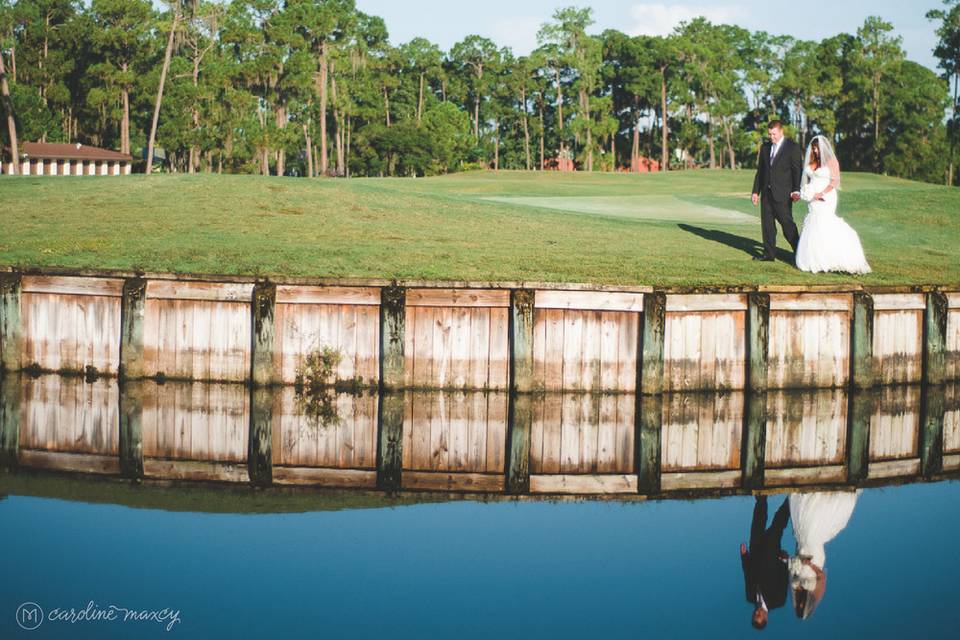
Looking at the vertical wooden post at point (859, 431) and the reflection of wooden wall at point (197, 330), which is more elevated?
the reflection of wooden wall at point (197, 330)

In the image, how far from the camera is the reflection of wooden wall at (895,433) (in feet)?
50.8

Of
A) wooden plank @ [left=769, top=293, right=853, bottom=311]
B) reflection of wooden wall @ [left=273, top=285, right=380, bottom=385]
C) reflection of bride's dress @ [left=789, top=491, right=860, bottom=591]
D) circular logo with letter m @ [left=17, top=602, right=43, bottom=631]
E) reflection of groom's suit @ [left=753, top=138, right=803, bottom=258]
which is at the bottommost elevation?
reflection of bride's dress @ [left=789, top=491, right=860, bottom=591]

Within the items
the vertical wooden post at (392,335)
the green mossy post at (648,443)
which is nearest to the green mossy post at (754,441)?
the green mossy post at (648,443)

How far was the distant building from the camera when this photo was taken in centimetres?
8562

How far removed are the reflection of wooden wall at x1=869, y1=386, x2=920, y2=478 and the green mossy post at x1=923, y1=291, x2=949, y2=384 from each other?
423 mm

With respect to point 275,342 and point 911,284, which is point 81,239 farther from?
point 911,284

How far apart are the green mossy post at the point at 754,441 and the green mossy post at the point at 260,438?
615 centimetres

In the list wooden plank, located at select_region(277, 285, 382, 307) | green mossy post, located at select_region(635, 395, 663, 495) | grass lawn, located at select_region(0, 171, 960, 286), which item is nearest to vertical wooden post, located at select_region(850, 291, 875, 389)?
grass lawn, located at select_region(0, 171, 960, 286)

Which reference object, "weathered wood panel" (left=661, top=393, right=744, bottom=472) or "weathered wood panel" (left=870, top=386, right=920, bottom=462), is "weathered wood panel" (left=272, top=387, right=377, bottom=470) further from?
"weathered wood panel" (left=870, top=386, right=920, bottom=462)

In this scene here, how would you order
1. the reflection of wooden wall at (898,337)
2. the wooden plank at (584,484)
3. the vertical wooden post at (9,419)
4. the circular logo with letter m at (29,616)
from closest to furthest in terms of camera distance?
the circular logo with letter m at (29,616)
the wooden plank at (584,484)
the vertical wooden post at (9,419)
the reflection of wooden wall at (898,337)

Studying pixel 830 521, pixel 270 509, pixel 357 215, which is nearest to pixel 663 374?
pixel 830 521

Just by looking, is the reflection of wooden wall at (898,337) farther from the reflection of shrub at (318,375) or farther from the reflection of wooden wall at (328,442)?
the reflection of shrub at (318,375)

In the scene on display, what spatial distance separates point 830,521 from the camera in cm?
1251

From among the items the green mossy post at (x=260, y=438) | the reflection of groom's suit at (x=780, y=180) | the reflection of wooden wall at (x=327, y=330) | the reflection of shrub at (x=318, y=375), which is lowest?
the green mossy post at (x=260, y=438)
